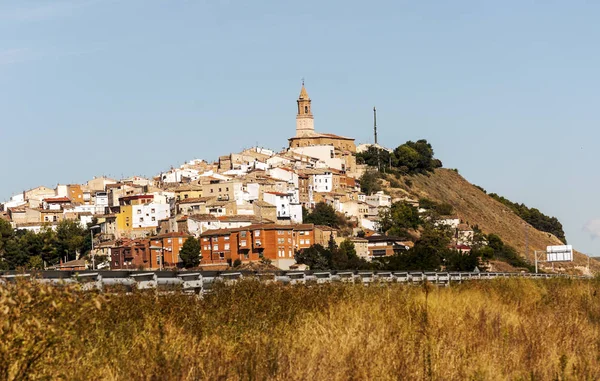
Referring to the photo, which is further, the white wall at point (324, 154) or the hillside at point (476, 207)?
the white wall at point (324, 154)

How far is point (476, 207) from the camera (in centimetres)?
17850

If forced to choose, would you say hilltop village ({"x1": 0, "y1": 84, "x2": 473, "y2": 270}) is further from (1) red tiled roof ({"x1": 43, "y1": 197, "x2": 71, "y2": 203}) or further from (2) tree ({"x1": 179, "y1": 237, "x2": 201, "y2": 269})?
(2) tree ({"x1": 179, "y1": 237, "x2": 201, "y2": 269})

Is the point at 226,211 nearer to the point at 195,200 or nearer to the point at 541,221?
the point at 195,200

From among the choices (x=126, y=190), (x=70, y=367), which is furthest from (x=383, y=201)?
(x=70, y=367)

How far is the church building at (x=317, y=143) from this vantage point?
171500 mm

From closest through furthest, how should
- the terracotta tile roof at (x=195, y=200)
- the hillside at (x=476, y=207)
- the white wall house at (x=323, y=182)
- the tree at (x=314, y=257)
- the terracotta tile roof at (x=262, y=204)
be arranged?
the tree at (x=314, y=257)
the terracotta tile roof at (x=262, y=204)
the terracotta tile roof at (x=195, y=200)
the white wall house at (x=323, y=182)
the hillside at (x=476, y=207)

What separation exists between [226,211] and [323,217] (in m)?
11.2

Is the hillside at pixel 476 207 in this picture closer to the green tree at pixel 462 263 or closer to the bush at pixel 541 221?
the bush at pixel 541 221

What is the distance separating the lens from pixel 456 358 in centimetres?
1422

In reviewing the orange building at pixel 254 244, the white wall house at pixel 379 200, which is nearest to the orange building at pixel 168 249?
the orange building at pixel 254 244

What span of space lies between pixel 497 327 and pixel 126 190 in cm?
13049

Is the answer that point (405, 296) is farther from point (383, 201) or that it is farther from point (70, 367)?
point (383, 201)

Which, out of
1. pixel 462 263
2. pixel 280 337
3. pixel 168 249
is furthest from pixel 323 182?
pixel 280 337

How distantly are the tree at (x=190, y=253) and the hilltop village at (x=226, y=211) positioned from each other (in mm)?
1164
